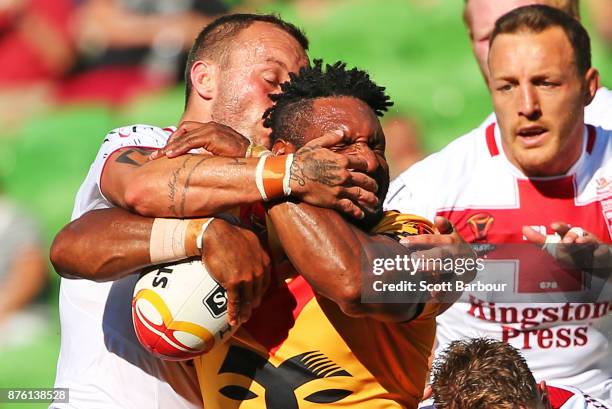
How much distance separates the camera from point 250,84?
180 inches

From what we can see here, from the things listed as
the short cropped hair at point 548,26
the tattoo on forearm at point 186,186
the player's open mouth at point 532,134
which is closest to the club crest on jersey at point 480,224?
the player's open mouth at point 532,134

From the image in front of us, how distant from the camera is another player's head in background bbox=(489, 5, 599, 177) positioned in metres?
5.36

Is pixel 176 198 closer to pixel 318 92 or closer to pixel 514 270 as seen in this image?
pixel 318 92

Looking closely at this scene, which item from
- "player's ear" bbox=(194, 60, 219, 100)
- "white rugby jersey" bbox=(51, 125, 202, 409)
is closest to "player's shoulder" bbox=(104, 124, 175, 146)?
"white rugby jersey" bbox=(51, 125, 202, 409)

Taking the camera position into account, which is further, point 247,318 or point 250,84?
point 250,84

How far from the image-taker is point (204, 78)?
4789 millimetres

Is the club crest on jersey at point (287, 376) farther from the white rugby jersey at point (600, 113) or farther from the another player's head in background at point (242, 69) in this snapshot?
the white rugby jersey at point (600, 113)

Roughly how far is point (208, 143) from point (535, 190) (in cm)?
241

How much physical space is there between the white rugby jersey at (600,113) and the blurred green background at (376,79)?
3.26 m

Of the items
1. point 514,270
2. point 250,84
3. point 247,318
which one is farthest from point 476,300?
point 247,318

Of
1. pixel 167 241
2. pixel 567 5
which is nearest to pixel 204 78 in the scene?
pixel 167 241

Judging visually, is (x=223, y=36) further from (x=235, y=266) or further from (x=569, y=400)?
(x=569, y=400)

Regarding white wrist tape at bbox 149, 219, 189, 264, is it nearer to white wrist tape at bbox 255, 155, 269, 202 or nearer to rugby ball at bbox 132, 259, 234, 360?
rugby ball at bbox 132, 259, 234, 360

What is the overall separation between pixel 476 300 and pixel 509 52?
4.23 feet
